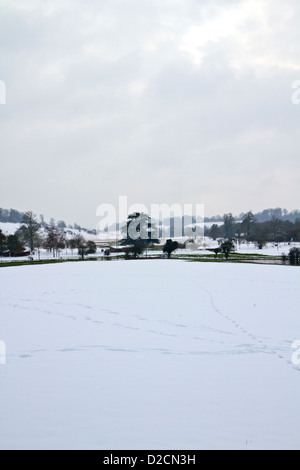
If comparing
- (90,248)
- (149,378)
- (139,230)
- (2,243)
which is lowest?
(149,378)

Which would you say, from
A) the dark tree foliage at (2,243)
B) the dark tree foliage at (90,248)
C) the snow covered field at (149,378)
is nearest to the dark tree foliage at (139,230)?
the dark tree foliage at (90,248)

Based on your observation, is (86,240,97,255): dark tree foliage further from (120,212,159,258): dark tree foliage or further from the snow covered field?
the snow covered field

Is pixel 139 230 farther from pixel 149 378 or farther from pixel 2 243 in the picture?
pixel 149 378

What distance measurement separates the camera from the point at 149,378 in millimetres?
6055

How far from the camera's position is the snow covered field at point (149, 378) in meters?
4.43

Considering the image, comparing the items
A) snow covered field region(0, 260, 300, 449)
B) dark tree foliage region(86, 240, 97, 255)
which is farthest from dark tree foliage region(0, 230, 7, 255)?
snow covered field region(0, 260, 300, 449)

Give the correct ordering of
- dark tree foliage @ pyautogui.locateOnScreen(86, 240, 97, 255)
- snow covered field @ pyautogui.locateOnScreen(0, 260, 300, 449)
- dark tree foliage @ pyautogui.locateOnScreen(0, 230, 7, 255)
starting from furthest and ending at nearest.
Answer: dark tree foliage @ pyautogui.locateOnScreen(86, 240, 97, 255) → dark tree foliage @ pyautogui.locateOnScreen(0, 230, 7, 255) → snow covered field @ pyautogui.locateOnScreen(0, 260, 300, 449)

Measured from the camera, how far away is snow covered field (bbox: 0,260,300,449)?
4.43 metres

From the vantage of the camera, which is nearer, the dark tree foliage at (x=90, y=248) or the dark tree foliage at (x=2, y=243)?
the dark tree foliage at (x=2, y=243)

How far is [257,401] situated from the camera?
5270 mm

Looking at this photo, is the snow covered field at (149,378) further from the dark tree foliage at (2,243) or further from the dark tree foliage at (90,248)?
the dark tree foliage at (90,248)

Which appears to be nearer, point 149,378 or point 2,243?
point 149,378

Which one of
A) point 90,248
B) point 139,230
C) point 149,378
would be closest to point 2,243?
point 90,248
